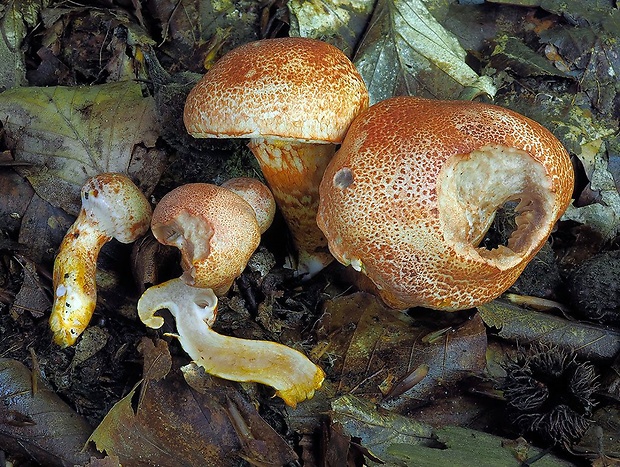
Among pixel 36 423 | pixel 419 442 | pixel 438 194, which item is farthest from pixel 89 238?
pixel 419 442

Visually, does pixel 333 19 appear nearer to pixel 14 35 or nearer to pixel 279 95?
pixel 279 95

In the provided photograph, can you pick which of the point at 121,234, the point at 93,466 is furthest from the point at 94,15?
the point at 93,466

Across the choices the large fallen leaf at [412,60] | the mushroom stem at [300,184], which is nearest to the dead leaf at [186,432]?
the mushroom stem at [300,184]

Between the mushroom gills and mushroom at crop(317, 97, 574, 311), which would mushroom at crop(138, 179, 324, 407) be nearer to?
mushroom at crop(317, 97, 574, 311)

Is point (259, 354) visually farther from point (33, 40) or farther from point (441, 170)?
point (33, 40)

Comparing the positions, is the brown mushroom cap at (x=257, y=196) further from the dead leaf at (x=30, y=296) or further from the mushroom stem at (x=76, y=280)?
the dead leaf at (x=30, y=296)

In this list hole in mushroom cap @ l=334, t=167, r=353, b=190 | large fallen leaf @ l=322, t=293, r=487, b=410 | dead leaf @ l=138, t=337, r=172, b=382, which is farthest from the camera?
large fallen leaf @ l=322, t=293, r=487, b=410

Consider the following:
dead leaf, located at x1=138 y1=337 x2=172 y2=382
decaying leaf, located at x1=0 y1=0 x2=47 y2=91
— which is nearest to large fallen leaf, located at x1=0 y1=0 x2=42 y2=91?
decaying leaf, located at x1=0 y1=0 x2=47 y2=91
